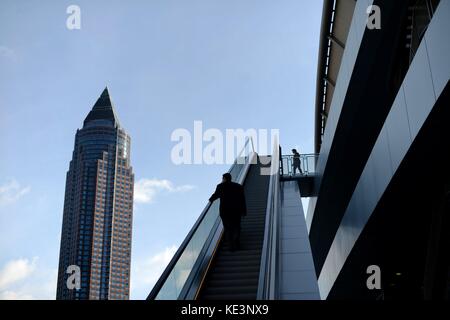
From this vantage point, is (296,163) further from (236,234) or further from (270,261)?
(270,261)

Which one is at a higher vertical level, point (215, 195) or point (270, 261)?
point (215, 195)

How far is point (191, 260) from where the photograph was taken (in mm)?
7770

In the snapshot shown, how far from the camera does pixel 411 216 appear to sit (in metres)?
12.3

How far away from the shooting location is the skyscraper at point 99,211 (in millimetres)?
101625

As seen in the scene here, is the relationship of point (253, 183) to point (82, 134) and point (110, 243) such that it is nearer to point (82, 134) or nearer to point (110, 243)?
point (110, 243)

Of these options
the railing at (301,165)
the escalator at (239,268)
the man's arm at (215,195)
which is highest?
the railing at (301,165)

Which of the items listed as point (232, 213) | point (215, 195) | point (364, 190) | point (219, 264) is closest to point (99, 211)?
point (364, 190)

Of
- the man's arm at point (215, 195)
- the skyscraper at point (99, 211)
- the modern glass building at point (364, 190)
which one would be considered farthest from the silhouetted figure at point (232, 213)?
the skyscraper at point (99, 211)

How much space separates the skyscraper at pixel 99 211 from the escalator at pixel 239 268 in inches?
3178

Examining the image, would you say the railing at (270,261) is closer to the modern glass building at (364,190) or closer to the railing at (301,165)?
the modern glass building at (364,190)

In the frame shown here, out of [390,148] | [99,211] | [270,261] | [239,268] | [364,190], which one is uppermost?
[99,211]

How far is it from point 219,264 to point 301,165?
12.4 m

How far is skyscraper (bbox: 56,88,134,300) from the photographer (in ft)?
333

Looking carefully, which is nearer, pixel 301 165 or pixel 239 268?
pixel 239 268
